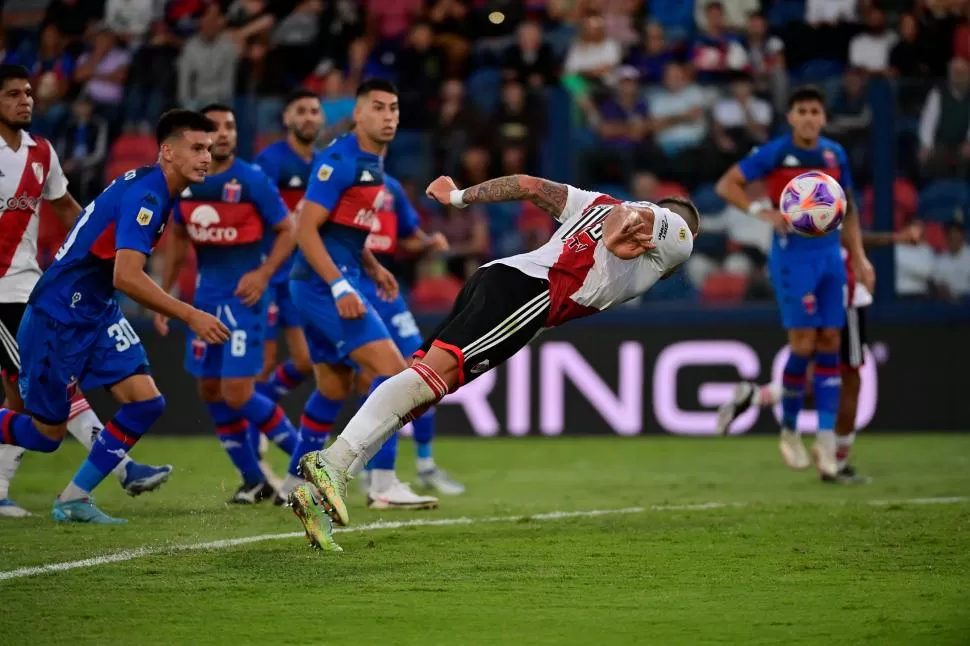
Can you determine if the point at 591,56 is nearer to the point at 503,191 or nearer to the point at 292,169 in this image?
the point at 292,169

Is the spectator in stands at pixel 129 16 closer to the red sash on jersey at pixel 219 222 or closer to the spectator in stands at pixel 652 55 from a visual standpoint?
the spectator in stands at pixel 652 55

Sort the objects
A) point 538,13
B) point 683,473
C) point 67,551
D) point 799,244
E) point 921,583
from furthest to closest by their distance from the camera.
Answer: point 538,13, point 683,473, point 799,244, point 67,551, point 921,583

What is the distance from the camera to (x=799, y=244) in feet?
34.8

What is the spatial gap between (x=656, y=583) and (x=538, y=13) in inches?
467

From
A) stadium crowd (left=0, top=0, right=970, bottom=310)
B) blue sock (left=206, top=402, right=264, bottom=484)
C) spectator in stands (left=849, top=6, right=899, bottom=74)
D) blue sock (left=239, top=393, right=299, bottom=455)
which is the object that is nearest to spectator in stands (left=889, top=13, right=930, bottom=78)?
stadium crowd (left=0, top=0, right=970, bottom=310)

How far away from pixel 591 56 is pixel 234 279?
299 inches

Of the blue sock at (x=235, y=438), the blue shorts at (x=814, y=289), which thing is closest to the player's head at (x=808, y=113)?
the blue shorts at (x=814, y=289)

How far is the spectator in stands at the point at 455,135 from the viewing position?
46.5 feet

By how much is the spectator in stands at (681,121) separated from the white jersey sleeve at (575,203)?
6945 mm

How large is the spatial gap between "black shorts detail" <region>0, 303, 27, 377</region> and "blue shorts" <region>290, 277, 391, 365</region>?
1609mm

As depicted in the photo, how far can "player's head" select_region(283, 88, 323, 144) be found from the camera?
10578 mm

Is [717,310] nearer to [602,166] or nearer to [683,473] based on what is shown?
[602,166]

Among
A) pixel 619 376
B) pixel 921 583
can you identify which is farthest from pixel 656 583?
pixel 619 376

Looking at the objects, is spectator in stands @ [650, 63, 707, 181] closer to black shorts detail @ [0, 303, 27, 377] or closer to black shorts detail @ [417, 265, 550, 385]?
black shorts detail @ [0, 303, 27, 377]
